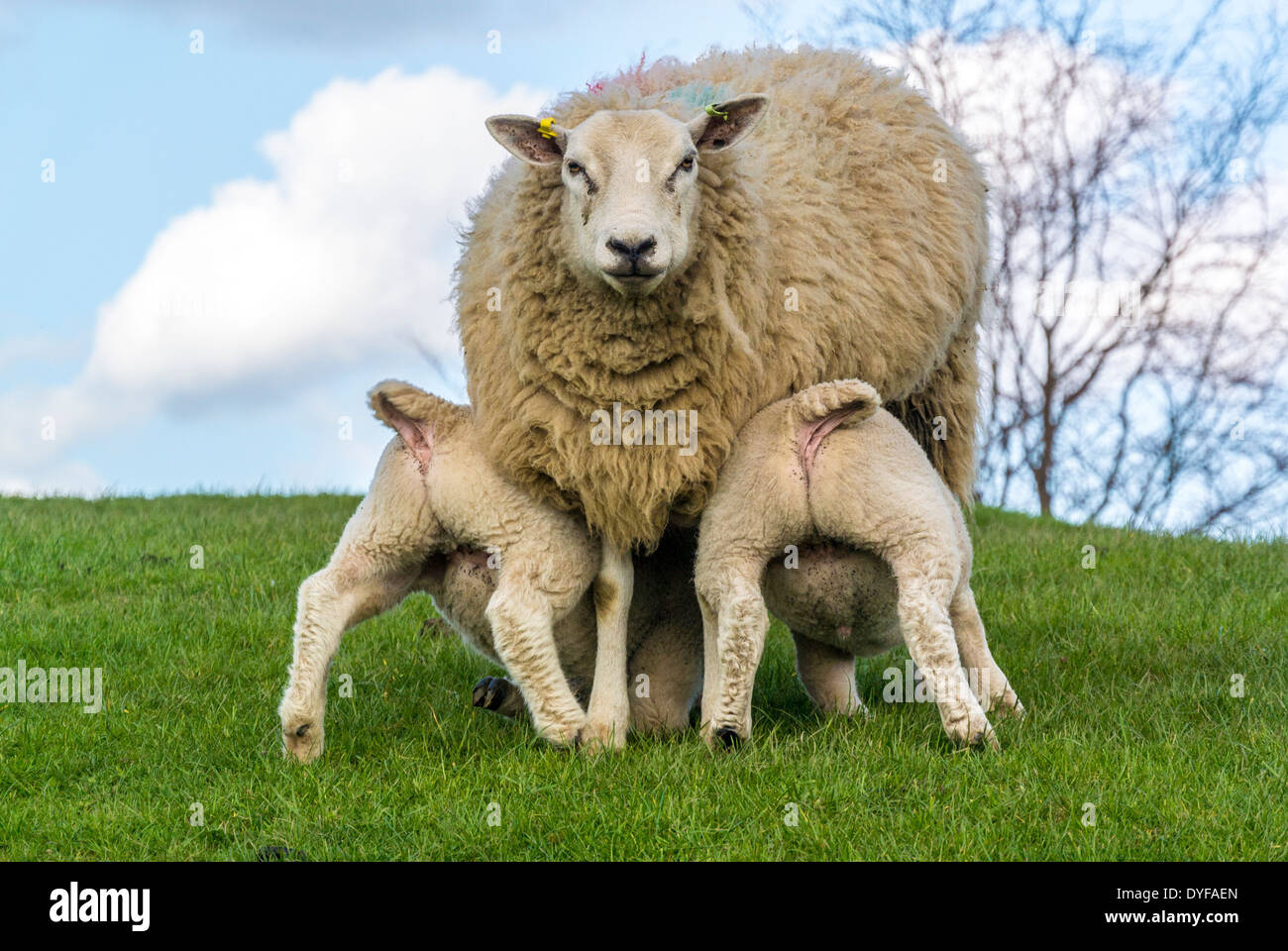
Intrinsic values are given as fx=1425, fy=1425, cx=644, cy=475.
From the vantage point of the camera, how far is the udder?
5.26 meters

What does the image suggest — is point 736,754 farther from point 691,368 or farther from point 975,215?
point 975,215

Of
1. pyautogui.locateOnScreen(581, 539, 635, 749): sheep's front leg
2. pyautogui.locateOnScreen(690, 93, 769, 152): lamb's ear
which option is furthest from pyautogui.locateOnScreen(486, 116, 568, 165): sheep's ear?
pyautogui.locateOnScreen(581, 539, 635, 749): sheep's front leg

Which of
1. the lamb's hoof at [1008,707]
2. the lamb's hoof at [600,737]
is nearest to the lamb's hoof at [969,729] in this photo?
the lamb's hoof at [1008,707]

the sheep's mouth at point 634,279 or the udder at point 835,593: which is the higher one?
the sheep's mouth at point 634,279

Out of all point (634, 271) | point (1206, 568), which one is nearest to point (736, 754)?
point (634, 271)

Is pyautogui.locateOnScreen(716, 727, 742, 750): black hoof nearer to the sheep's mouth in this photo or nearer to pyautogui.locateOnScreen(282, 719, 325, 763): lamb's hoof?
pyautogui.locateOnScreen(282, 719, 325, 763): lamb's hoof

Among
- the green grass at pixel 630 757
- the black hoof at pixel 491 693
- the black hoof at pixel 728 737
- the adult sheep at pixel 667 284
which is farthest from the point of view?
the black hoof at pixel 491 693

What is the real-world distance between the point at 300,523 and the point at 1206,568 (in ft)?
21.6

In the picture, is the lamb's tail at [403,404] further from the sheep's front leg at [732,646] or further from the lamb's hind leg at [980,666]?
the lamb's hind leg at [980,666]

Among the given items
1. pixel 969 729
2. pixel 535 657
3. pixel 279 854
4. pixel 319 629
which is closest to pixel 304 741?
pixel 319 629

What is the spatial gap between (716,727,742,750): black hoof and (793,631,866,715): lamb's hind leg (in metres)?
0.83

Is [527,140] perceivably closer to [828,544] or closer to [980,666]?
[828,544]

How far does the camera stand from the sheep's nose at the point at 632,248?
4711 millimetres

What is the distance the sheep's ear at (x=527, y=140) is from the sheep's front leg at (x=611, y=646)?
145 cm
